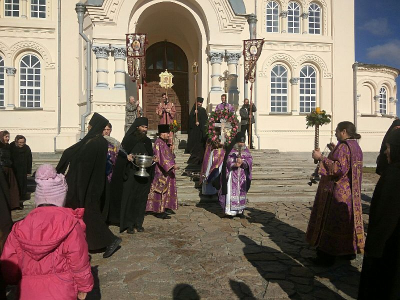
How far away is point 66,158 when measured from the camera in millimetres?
4934

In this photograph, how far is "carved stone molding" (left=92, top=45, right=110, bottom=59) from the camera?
43.2 ft

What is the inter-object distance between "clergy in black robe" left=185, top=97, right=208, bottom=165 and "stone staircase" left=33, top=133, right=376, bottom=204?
0.30 meters

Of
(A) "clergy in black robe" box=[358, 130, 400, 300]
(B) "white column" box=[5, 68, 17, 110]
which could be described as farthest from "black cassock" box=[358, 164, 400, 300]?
(B) "white column" box=[5, 68, 17, 110]

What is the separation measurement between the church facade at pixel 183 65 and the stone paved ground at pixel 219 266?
26.1 feet

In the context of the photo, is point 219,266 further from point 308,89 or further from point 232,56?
point 308,89

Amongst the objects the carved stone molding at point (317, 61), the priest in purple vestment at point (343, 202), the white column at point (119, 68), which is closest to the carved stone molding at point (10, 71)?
the white column at point (119, 68)

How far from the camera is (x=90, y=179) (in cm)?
489

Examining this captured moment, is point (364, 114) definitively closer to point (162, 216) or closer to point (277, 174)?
point (277, 174)

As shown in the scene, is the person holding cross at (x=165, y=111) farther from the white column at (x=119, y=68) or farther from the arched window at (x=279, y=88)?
the arched window at (x=279, y=88)

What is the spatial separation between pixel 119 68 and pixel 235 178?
8182mm

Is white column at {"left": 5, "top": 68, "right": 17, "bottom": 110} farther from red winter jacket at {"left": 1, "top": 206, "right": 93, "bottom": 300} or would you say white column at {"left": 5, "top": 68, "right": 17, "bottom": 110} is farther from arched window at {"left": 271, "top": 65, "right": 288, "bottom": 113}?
red winter jacket at {"left": 1, "top": 206, "right": 93, "bottom": 300}

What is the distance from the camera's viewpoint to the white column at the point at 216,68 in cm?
1388

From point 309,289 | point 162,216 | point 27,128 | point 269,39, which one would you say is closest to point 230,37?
point 269,39

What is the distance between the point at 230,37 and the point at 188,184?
7.15 m
